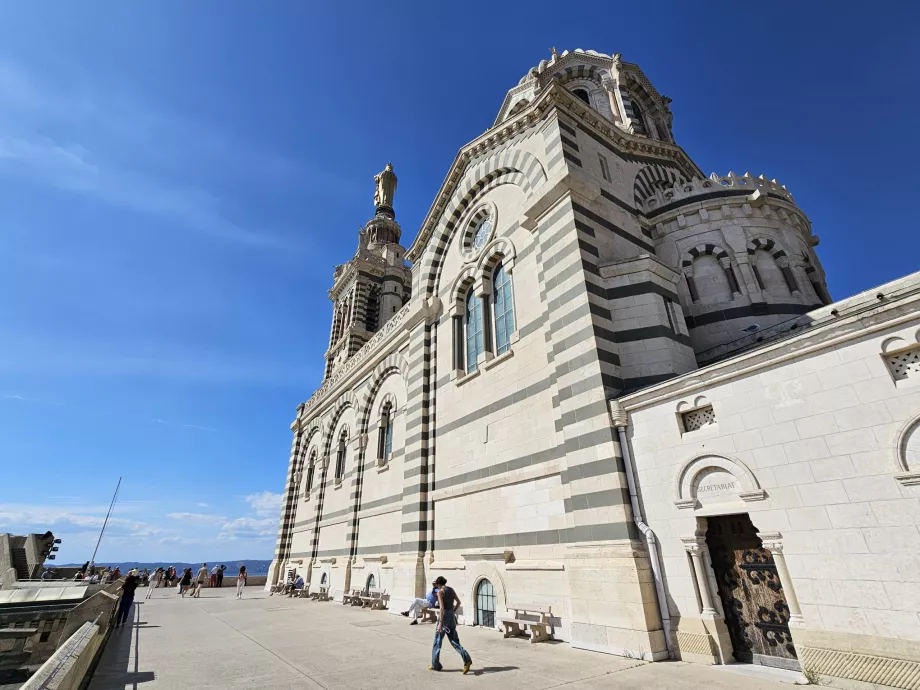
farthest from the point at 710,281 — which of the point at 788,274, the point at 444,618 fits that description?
the point at 444,618

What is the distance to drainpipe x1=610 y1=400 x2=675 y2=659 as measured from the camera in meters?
7.28

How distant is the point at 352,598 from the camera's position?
16750 mm

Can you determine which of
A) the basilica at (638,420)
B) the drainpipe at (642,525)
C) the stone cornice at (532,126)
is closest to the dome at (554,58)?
the basilica at (638,420)

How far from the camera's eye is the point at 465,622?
11219 millimetres

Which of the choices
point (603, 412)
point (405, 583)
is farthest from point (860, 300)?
point (405, 583)

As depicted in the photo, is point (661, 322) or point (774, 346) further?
point (661, 322)

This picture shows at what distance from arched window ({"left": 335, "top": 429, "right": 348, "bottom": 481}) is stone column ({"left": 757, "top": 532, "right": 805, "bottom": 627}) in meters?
20.7

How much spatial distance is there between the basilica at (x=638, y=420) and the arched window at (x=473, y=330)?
156 mm

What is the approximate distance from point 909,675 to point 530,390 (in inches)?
301

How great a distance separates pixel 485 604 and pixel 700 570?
5.82m

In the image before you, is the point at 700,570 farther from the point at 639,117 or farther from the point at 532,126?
the point at 639,117

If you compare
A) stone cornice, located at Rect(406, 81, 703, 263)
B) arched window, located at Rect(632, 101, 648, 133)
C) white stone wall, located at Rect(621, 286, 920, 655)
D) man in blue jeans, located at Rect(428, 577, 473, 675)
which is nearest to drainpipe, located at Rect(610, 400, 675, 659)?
white stone wall, located at Rect(621, 286, 920, 655)

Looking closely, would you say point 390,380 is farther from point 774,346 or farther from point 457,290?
point 774,346

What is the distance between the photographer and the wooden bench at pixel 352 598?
16.4 m
